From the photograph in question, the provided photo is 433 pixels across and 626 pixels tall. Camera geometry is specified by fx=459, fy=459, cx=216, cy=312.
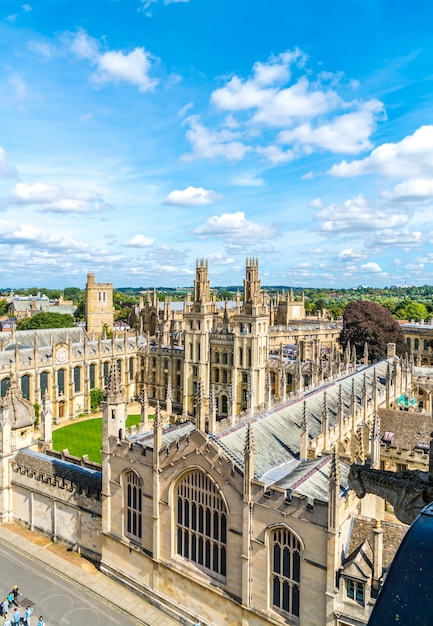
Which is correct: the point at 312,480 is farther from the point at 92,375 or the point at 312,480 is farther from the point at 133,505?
the point at 92,375

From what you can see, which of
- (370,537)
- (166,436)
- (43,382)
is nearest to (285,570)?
(370,537)

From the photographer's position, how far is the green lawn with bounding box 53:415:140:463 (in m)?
42.5

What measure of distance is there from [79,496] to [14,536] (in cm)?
576

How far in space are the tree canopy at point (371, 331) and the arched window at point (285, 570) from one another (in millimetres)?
52657

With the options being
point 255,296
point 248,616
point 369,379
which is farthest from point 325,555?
point 255,296

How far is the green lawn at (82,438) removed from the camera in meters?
42.5

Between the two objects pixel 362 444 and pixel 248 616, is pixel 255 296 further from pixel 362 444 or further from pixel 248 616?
pixel 248 616

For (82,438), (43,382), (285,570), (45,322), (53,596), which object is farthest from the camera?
(45,322)

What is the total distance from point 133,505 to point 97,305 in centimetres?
6588

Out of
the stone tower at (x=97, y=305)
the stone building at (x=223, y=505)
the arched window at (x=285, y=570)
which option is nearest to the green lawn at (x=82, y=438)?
the stone building at (x=223, y=505)

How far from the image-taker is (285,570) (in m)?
17.8

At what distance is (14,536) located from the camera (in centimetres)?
2769

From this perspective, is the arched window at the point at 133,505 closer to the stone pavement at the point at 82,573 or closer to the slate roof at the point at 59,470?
the slate roof at the point at 59,470

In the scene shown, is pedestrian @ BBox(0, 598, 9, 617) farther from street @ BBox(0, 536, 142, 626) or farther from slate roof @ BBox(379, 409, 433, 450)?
slate roof @ BBox(379, 409, 433, 450)
